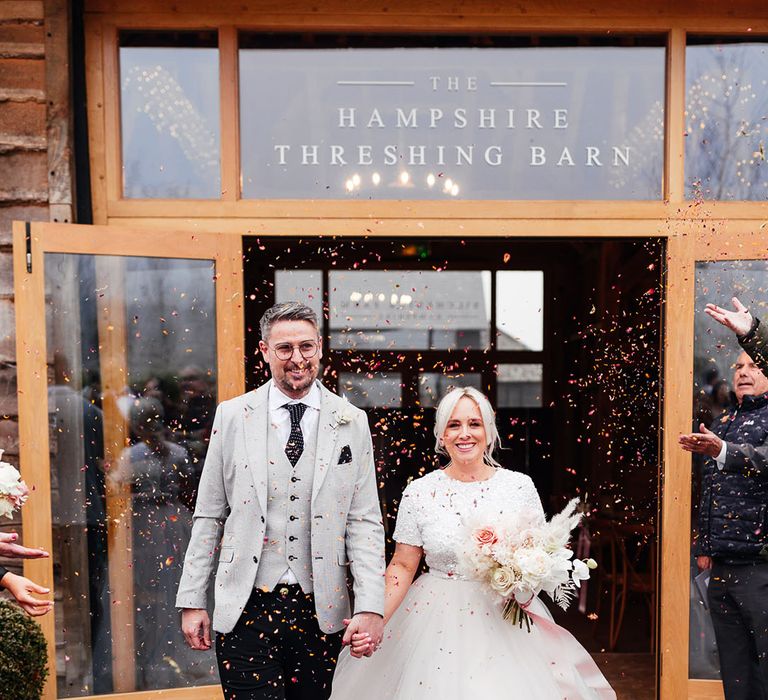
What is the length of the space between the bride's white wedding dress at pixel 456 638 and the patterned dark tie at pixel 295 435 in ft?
1.97

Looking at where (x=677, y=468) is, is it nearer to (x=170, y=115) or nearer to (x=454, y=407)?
(x=454, y=407)

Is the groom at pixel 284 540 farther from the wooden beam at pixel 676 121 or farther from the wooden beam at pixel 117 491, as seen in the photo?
the wooden beam at pixel 676 121

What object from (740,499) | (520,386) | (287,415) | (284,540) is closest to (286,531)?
(284,540)

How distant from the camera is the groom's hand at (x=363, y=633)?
2352 mm

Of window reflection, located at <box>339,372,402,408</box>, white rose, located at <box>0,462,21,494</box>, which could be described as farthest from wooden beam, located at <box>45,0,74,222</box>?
window reflection, located at <box>339,372,402,408</box>

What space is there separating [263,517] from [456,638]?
903 mm

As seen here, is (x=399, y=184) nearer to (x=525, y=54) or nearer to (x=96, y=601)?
(x=525, y=54)

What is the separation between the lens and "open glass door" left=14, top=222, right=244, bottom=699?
133 inches

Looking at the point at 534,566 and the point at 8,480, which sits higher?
the point at 8,480

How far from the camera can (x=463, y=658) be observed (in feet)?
8.62

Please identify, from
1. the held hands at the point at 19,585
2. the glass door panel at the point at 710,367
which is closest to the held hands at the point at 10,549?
the held hands at the point at 19,585

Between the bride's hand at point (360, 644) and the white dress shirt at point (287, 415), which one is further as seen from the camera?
the white dress shirt at point (287, 415)

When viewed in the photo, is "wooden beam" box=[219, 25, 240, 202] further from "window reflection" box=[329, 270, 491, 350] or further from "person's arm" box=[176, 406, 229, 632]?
"window reflection" box=[329, 270, 491, 350]

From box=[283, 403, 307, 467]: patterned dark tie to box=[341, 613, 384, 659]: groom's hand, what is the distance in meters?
0.56
